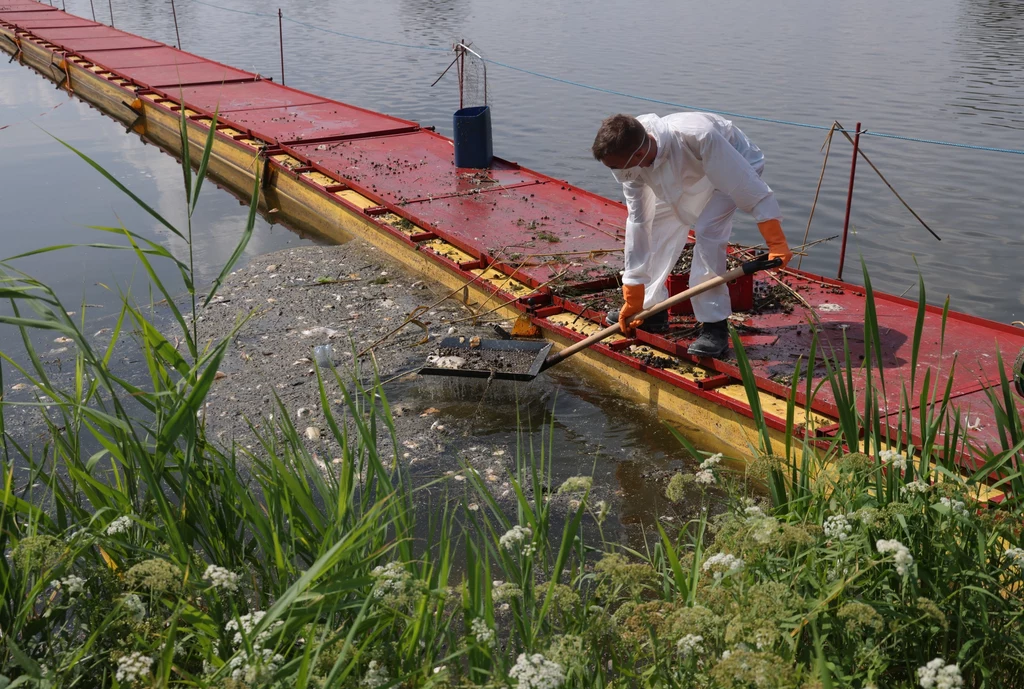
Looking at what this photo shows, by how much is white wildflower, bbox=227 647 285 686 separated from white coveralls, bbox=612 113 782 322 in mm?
3357

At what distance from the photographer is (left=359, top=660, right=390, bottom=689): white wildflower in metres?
2.01

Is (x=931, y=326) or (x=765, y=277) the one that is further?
(x=765, y=277)

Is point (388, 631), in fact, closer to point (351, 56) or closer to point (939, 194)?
point (939, 194)

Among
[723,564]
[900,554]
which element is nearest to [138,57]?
[723,564]

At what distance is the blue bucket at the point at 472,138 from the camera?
893 cm

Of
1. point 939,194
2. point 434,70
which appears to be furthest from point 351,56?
point 939,194

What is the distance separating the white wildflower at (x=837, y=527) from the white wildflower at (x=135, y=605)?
1.60 meters

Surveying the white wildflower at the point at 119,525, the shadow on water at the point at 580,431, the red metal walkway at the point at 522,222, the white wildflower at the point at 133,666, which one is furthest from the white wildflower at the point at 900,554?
the shadow on water at the point at 580,431

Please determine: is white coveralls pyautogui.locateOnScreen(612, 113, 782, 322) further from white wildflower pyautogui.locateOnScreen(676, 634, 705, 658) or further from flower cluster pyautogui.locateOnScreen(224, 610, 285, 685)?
flower cluster pyautogui.locateOnScreen(224, 610, 285, 685)

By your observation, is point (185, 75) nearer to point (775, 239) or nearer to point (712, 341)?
point (712, 341)

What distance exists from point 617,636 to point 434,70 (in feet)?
56.2

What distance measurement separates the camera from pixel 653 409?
5332mm

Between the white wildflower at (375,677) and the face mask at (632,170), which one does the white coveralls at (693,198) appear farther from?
the white wildflower at (375,677)

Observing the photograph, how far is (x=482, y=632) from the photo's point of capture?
82.9 inches
